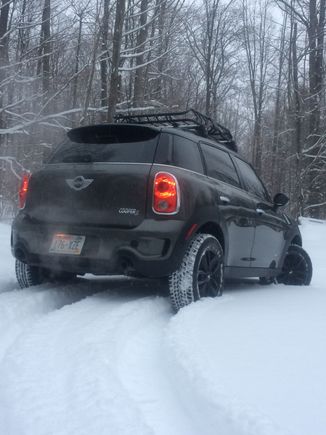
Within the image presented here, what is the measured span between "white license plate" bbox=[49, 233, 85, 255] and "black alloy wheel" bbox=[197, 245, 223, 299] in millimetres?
990

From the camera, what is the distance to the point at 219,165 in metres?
5.03

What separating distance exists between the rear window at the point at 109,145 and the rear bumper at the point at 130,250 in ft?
1.99

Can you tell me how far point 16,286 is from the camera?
16.3ft

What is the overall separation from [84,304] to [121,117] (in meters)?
2.26

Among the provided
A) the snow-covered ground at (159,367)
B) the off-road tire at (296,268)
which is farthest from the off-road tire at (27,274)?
the off-road tire at (296,268)

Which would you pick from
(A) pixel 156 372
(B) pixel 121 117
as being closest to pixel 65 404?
(A) pixel 156 372

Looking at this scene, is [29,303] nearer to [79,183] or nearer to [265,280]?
[79,183]

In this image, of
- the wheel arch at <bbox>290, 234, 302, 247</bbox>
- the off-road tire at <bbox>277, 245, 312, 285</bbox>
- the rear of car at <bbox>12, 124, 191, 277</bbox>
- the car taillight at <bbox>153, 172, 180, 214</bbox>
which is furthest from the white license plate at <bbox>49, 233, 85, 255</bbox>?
the wheel arch at <bbox>290, 234, 302, 247</bbox>

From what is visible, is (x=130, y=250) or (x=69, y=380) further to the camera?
(x=130, y=250)

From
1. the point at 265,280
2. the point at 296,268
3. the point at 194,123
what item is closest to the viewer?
the point at 194,123

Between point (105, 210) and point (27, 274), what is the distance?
44.6 inches

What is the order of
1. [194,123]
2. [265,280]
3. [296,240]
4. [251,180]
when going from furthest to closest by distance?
[296,240] → [265,280] → [251,180] → [194,123]

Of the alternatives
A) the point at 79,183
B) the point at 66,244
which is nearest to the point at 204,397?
the point at 66,244

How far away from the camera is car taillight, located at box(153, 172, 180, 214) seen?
3.95 meters
